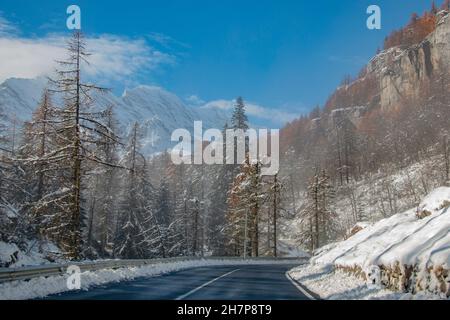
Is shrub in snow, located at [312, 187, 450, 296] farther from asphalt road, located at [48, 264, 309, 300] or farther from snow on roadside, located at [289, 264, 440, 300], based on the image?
asphalt road, located at [48, 264, 309, 300]

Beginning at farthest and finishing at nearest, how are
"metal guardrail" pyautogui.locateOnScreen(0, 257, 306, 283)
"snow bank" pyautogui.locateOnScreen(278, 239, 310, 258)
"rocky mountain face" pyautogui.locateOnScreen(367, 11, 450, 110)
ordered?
1. "rocky mountain face" pyautogui.locateOnScreen(367, 11, 450, 110)
2. "snow bank" pyautogui.locateOnScreen(278, 239, 310, 258)
3. "metal guardrail" pyautogui.locateOnScreen(0, 257, 306, 283)

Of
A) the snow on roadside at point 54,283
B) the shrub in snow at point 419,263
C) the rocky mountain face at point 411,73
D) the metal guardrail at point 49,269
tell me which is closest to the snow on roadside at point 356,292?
the shrub in snow at point 419,263

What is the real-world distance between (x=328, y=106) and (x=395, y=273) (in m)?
183

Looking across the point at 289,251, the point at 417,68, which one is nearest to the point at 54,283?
the point at 289,251

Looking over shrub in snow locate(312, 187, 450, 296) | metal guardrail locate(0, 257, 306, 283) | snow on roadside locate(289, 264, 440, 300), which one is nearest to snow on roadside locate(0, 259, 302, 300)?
metal guardrail locate(0, 257, 306, 283)

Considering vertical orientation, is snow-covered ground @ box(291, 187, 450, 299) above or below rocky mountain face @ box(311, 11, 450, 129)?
below

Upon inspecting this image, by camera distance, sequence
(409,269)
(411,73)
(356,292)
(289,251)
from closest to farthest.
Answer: (409,269) < (356,292) < (289,251) < (411,73)

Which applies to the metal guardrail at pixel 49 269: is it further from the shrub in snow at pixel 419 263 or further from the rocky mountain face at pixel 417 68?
the rocky mountain face at pixel 417 68

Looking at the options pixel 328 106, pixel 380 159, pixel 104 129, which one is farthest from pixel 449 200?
pixel 328 106

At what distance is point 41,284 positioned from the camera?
13969 millimetres

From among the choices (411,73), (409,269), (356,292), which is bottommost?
(356,292)

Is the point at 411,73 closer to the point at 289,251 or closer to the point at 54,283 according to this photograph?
the point at 289,251

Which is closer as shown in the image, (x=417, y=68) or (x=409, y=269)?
(x=409, y=269)

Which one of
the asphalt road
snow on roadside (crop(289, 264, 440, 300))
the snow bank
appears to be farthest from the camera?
the snow bank
